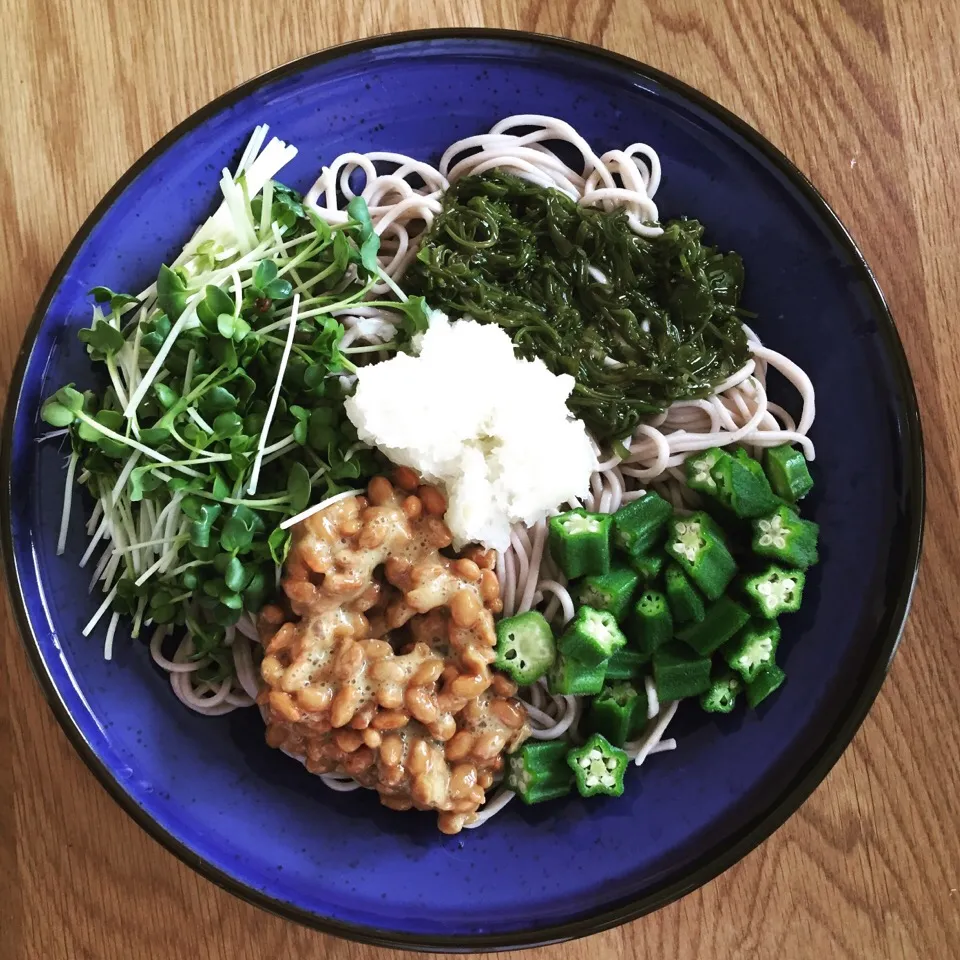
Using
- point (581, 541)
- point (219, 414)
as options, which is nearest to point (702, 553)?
point (581, 541)

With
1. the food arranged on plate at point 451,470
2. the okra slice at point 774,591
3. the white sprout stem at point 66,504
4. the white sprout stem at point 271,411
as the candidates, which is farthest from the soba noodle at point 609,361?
the white sprout stem at point 66,504

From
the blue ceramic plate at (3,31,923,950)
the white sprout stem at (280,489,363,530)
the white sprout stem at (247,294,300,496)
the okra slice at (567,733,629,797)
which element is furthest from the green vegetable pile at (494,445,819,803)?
the white sprout stem at (247,294,300,496)

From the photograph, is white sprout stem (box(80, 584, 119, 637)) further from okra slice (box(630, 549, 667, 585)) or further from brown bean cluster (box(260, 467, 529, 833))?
okra slice (box(630, 549, 667, 585))

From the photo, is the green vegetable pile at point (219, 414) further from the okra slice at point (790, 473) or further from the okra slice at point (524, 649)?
the okra slice at point (790, 473)

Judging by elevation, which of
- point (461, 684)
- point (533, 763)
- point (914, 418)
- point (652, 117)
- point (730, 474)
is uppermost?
point (652, 117)

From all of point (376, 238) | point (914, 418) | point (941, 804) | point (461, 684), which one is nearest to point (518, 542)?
point (461, 684)

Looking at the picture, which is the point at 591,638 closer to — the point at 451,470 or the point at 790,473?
the point at 451,470

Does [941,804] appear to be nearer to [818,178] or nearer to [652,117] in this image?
[818,178]
